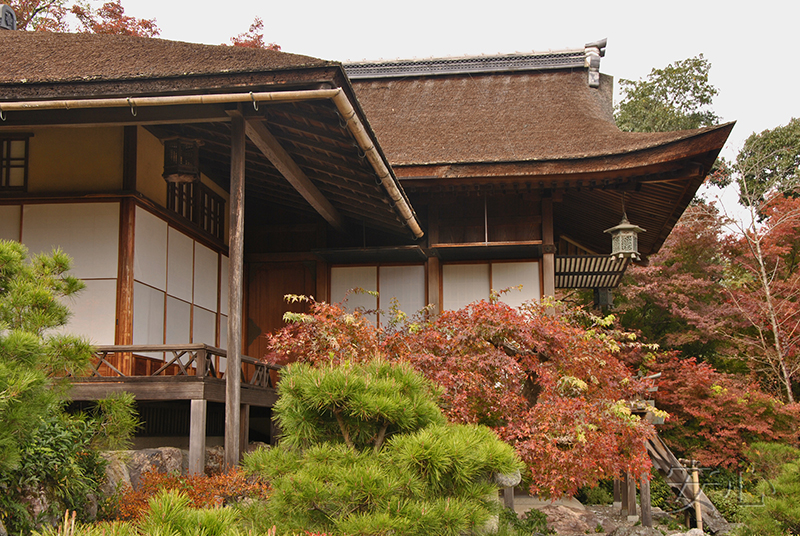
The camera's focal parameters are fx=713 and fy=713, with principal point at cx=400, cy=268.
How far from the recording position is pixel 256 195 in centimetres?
1013

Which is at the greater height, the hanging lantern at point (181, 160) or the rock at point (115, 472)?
the hanging lantern at point (181, 160)

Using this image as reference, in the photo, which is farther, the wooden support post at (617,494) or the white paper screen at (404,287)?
the wooden support post at (617,494)

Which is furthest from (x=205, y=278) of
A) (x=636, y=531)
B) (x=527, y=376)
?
(x=636, y=531)

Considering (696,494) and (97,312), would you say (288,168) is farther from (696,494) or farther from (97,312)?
(696,494)

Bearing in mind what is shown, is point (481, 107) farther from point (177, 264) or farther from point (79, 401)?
point (79, 401)

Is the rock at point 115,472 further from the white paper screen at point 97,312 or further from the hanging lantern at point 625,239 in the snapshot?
the hanging lantern at point 625,239

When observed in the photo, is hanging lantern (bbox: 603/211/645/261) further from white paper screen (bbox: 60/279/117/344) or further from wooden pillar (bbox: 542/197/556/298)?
white paper screen (bbox: 60/279/117/344)

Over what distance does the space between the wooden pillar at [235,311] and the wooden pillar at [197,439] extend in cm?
27

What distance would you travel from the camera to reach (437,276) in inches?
396

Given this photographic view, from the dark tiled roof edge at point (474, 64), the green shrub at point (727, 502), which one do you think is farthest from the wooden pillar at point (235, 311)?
the green shrub at point (727, 502)

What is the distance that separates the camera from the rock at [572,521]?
31.6ft

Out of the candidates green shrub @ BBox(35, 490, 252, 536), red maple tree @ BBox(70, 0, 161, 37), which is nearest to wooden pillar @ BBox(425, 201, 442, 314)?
green shrub @ BBox(35, 490, 252, 536)

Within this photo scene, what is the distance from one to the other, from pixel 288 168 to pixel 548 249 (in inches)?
158

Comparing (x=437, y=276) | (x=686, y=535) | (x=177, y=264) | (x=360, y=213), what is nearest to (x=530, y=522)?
(x=686, y=535)
